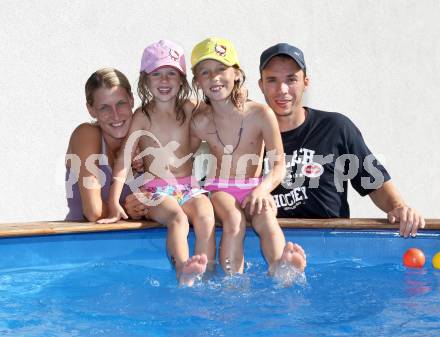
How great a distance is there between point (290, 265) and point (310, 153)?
1.11 meters

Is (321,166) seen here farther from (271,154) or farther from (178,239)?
(178,239)

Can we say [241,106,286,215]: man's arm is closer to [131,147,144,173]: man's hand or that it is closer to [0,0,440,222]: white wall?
[131,147,144,173]: man's hand

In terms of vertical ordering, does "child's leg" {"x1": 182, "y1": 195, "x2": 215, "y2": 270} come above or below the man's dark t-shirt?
below

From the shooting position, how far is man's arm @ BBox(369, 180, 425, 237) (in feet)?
14.2

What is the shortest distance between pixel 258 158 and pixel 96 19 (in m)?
2.80

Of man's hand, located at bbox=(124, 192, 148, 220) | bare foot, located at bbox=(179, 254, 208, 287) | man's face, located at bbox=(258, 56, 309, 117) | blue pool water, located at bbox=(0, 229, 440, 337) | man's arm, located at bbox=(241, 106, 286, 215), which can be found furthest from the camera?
man's face, located at bbox=(258, 56, 309, 117)

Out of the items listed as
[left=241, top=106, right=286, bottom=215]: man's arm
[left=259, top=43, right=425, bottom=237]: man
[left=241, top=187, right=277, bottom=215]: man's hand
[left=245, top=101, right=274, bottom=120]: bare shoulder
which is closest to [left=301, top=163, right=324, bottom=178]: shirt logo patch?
[left=259, top=43, right=425, bottom=237]: man

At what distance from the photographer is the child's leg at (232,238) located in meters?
3.94

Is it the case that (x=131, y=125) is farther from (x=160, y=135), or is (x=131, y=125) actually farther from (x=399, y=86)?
(x=399, y=86)

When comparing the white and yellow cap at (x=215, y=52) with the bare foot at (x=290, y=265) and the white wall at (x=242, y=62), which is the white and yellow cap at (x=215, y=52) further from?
the white wall at (x=242, y=62)

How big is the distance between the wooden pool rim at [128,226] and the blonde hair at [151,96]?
2.05ft

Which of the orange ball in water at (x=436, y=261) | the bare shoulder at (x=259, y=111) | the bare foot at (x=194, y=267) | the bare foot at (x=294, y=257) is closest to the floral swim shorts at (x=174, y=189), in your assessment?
the bare shoulder at (x=259, y=111)

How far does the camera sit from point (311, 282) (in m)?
3.95

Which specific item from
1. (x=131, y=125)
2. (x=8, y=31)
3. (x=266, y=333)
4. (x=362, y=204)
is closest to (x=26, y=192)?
(x=8, y=31)
